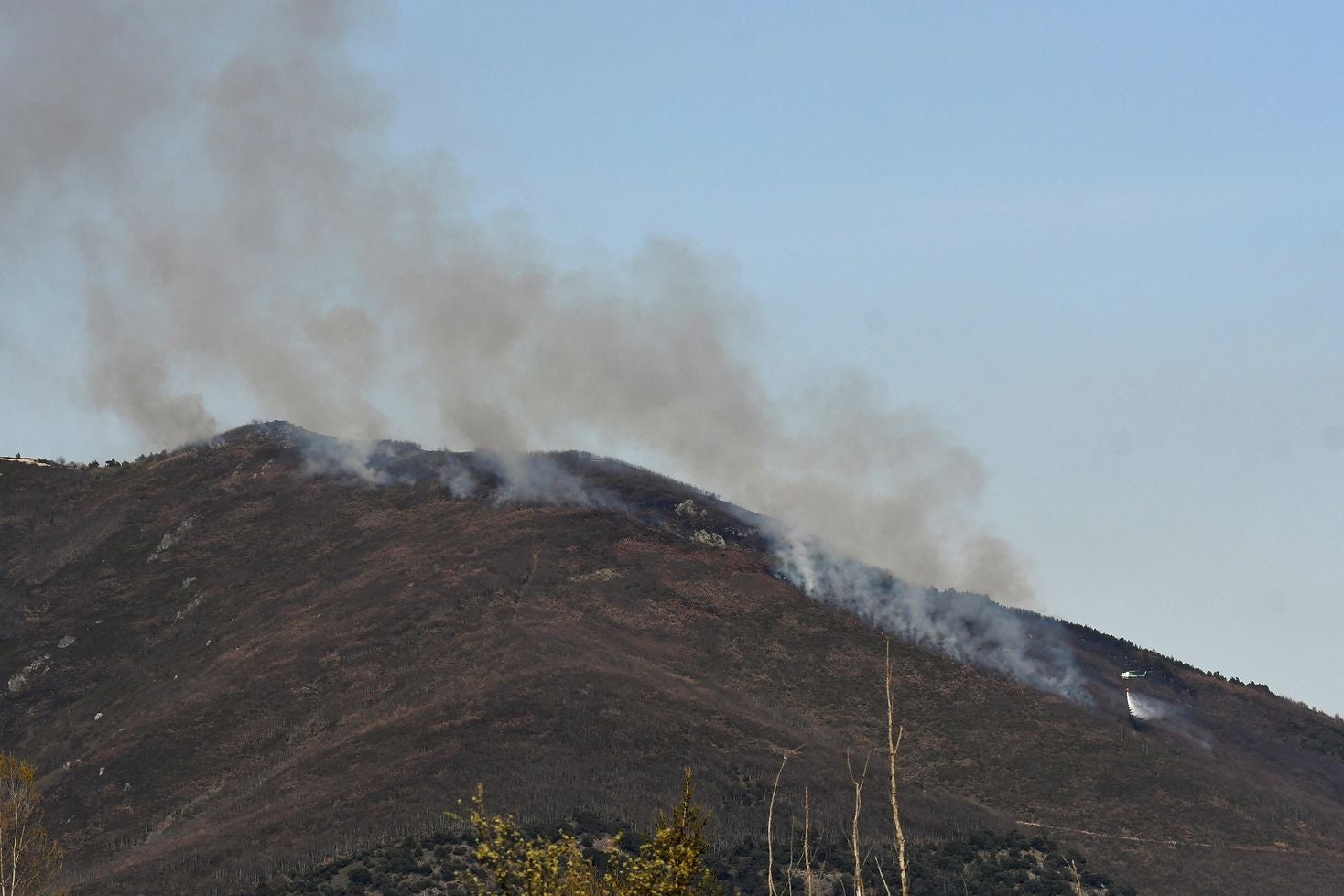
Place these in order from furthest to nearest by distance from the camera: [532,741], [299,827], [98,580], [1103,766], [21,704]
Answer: [98,580] → [21,704] → [1103,766] → [532,741] → [299,827]

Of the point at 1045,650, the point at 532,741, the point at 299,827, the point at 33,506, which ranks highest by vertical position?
the point at 33,506

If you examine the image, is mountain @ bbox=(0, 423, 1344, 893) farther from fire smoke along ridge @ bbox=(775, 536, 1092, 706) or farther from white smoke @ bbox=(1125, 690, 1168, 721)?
white smoke @ bbox=(1125, 690, 1168, 721)

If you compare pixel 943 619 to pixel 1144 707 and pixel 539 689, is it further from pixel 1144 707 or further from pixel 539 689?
pixel 539 689

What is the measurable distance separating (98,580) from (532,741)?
66663 millimetres

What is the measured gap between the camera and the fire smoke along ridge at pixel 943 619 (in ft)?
434

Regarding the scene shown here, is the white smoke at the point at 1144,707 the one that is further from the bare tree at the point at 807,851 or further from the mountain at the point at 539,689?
the bare tree at the point at 807,851

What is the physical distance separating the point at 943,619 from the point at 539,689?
4298 cm

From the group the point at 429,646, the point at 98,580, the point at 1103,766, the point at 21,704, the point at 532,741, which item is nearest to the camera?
the point at 532,741

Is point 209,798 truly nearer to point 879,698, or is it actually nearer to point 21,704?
point 21,704

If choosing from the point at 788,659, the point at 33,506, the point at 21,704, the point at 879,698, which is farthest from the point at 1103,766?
the point at 33,506

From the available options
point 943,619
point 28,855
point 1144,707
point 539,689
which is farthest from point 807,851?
point 943,619

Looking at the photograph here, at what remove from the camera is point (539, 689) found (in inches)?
4368

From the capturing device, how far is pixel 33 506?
564 ft

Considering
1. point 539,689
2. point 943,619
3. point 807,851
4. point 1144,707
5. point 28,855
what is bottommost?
point 807,851
